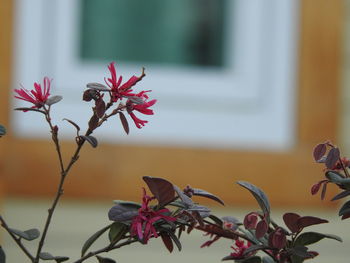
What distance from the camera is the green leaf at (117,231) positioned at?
0.57 metres

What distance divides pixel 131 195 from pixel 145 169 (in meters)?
0.08

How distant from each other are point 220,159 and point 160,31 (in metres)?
0.47

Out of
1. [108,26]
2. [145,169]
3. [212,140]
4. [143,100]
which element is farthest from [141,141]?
[143,100]

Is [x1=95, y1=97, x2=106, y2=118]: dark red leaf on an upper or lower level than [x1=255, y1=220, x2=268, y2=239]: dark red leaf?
upper

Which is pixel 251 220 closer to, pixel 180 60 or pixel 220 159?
pixel 220 159

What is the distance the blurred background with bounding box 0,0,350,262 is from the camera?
2047mm

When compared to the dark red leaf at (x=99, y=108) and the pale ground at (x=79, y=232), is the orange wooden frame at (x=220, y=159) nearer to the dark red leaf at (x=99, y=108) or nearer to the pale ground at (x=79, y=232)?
the pale ground at (x=79, y=232)

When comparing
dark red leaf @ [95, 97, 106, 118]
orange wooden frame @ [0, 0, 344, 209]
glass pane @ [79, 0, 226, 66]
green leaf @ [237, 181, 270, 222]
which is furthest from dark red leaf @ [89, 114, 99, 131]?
glass pane @ [79, 0, 226, 66]

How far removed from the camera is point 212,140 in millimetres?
2145

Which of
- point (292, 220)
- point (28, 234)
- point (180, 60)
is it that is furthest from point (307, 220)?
point (180, 60)

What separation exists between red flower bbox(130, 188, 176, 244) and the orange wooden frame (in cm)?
146

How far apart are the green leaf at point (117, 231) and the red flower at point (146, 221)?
0.02 meters

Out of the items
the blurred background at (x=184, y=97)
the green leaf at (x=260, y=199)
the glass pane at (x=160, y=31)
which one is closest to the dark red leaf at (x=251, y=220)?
the green leaf at (x=260, y=199)

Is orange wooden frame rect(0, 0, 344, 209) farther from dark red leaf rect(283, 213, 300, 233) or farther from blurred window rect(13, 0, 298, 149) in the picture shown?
dark red leaf rect(283, 213, 300, 233)
